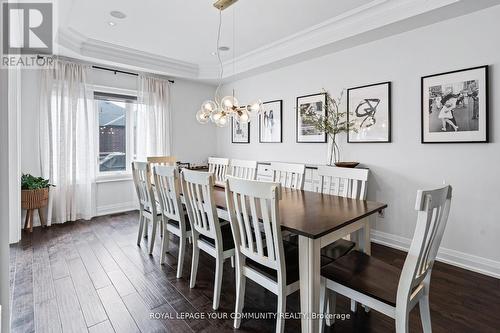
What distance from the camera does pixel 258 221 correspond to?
64.2 inches

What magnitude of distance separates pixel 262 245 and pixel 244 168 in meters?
1.80

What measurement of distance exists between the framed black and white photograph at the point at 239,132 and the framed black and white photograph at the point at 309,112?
127cm

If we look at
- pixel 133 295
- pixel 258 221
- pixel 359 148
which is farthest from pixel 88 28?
pixel 359 148

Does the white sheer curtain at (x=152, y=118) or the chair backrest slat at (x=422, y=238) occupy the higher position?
the white sheer curtain at (x=152, y=118)

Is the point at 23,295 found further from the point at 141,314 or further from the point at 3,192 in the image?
the point at 3,192

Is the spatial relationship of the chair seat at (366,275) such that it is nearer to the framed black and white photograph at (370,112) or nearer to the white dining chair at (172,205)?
the white dining chair at (172,205)

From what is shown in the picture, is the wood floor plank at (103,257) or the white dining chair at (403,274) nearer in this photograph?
the white dining chair at (403,274)

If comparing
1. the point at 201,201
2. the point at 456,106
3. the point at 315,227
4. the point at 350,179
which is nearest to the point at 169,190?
the point at 201,201

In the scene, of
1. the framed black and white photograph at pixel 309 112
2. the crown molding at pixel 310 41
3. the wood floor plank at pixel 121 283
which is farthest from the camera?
the framed black and white photograph at pixel 309 112

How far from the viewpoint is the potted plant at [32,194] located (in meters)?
3.52

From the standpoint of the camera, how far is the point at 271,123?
4680 millimetres

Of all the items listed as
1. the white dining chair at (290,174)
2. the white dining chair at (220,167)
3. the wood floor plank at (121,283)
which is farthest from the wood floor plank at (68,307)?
the white dining chair at (290,174)

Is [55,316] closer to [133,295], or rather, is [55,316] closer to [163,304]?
[133,295]

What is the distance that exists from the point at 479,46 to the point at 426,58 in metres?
0.44
